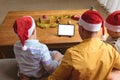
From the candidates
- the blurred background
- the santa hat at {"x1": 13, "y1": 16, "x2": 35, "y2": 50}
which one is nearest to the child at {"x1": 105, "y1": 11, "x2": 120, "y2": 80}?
the santa hat at {"x1": 13, "y1": 16, "x2": 35, "y2": 50}

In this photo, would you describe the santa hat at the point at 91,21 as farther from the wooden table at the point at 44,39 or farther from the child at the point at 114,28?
the wooden table at the point at 44,39

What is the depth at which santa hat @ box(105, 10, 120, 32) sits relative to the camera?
5.03ft

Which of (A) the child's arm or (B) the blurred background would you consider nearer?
(A) the child's arm

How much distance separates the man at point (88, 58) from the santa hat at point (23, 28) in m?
0.34

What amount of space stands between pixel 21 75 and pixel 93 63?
66cm

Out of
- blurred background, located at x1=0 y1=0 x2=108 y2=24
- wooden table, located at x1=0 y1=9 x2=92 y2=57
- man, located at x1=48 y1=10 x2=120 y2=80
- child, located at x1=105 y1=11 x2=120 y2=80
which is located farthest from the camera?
blurred background, located at x1=0 y1=0 x2=108 y2=24

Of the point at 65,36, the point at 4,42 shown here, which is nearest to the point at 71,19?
the point at 65,36

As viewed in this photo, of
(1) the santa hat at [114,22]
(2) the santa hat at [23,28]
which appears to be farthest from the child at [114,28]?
(2) the santa hat at [23,28]

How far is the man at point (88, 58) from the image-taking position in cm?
129

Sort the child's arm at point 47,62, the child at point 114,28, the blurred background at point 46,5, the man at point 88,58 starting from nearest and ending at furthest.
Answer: the man at point 88,58 < the child at point 114,28 < the child's arm at point 47,62 < the blurred background at point 46,5

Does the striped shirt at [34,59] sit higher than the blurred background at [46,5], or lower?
higher

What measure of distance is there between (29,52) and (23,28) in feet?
0.58

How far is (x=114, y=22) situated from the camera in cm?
155

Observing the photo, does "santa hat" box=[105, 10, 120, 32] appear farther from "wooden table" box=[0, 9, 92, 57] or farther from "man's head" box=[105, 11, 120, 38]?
"wooden table" box=[0, 9, 92, 57]
